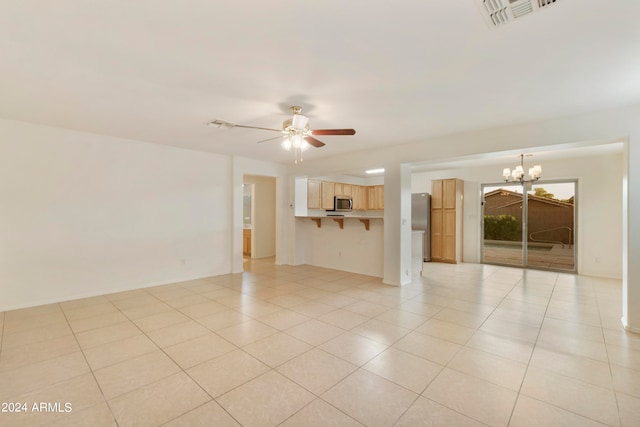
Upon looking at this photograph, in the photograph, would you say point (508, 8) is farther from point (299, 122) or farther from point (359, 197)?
point (359, 197)

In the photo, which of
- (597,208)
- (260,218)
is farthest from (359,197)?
(597,208)

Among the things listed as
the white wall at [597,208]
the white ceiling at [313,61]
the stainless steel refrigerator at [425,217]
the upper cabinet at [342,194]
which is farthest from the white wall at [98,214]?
the white wall at [597,208]

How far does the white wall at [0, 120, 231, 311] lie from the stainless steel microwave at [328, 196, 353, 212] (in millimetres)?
3394

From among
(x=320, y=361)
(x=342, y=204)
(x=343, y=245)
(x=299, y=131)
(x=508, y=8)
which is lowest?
(x=320, y=361)

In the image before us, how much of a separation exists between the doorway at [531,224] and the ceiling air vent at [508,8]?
6255mm

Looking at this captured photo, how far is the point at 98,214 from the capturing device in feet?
14.0

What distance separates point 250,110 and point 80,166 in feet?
9.84

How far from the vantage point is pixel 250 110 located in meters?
3.15

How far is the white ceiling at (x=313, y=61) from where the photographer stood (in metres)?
1.65

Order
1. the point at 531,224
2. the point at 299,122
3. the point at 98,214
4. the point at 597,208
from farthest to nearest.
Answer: the point at 531,224
the point at 597,208
the point at 98,214
the point at 299,122

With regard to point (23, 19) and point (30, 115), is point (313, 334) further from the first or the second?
point (30, 115)

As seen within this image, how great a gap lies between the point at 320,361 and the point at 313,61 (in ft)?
8.21

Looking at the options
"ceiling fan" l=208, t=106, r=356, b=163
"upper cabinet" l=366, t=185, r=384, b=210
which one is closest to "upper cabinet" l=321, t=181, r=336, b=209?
"upper cabinet" l=366, t=185, r=384, b=210

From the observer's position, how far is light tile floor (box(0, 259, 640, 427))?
1.79m
